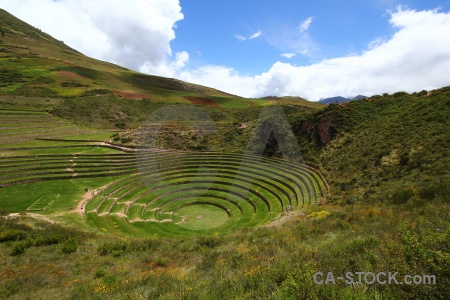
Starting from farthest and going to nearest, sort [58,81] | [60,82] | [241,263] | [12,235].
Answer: [58,81] → [60,82] → [12,235] → [241,263]

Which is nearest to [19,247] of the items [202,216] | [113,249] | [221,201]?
[113,249]

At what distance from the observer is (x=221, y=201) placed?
3061cm

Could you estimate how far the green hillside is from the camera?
292 inches

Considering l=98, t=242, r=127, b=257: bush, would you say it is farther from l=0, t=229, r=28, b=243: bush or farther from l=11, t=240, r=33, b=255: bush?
l=0, t=229, r=28, b=243: bush

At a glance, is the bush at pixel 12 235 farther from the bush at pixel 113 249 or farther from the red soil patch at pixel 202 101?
the red soil patch at pixel 202 101

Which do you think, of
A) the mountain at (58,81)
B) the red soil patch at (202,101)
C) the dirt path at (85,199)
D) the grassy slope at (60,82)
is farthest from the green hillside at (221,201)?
the red soil patch at (202,101)

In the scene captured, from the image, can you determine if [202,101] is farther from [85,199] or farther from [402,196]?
[402,196]

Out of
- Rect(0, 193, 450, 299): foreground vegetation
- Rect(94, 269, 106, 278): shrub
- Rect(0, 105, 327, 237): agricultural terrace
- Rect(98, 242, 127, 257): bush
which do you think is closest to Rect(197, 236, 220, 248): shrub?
Rect(0, 193, 450, 299): foreground vegetation

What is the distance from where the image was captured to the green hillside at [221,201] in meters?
7.41

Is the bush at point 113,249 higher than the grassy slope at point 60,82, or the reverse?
the grassy slope at point 60,82

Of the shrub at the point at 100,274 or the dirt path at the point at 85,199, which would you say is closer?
the shrub at the point at 100,274

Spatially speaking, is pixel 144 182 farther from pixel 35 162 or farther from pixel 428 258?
pixel 428 258

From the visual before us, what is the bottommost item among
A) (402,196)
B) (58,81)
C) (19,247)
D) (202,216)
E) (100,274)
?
(202,216)

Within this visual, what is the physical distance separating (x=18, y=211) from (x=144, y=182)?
13.7 metres
